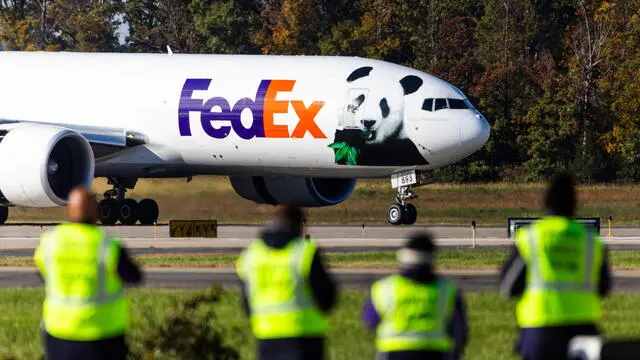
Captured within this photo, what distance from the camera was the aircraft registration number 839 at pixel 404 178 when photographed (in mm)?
37000

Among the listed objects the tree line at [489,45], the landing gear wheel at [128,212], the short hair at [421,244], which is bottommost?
the short hair at [421,244]

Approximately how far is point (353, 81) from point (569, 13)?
48.1 m

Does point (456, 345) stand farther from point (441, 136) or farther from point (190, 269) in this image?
point (441, 136)

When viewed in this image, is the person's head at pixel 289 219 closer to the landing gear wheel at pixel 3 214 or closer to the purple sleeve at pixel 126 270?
the purple sleeve at pixel 126 270

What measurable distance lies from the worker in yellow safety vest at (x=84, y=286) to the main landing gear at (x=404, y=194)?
25693 mm

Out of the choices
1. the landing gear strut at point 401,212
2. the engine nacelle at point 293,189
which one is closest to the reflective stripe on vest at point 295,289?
the landing gear strut at point 401,212

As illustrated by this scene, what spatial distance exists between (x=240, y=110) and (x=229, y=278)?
1304cm

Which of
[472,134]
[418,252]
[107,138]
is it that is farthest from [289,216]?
[107,138]

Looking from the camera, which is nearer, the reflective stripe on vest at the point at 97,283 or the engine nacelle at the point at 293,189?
the reflective stripe on vest at the point at 97,283

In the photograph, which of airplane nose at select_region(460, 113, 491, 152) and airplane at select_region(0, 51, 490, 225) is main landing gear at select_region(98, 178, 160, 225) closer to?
airplane at select_region(0, 51, 490, 225)

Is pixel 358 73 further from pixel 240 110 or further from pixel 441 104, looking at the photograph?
pixel 240 110

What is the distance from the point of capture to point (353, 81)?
3650 cm

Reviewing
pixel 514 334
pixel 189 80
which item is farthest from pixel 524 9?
pixel 514 334

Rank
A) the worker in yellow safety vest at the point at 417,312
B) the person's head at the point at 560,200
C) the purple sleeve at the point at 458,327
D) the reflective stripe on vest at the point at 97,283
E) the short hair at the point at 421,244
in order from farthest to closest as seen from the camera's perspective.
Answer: the reflective stripe on vest at the point at 97,283
the person's head at the point at 560,200
the purple sleeve at the point at 458,327
the worker in yellow safety vest at the point at 417,312
the short hair at the point at 421,244
